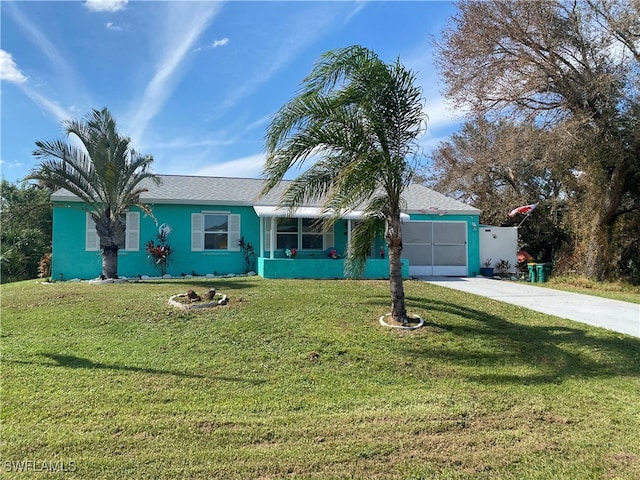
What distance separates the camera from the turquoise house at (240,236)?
14.9 m

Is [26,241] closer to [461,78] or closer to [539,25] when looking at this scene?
[461,78]

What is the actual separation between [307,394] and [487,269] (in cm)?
1504

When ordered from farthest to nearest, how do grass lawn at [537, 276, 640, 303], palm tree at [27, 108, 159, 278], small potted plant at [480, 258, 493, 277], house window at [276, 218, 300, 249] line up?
1. small potted plant at [480, 258, 493, 277]
2. house window at [276, 218, 300, 249]
3. grass lawn at [537, 276, 640, 303]
4. palm tree at [27, 108, 159, 278]

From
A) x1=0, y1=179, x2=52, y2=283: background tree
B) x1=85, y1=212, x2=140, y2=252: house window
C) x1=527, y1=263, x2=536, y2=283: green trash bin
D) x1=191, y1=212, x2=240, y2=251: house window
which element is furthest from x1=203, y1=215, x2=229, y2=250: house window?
x1=527, y1=263, x2=536, y2=283: green trash bin

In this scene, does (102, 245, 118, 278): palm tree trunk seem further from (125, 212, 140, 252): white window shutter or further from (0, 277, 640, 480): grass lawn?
(0, 277, 640, 480): grass lawn

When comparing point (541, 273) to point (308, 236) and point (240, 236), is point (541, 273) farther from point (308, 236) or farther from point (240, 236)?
point (240, 236)

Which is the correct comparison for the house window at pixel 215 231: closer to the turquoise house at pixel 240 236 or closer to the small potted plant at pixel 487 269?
the turquoise house at pixel 240 236

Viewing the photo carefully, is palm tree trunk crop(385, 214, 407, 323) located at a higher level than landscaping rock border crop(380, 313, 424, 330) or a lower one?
higher

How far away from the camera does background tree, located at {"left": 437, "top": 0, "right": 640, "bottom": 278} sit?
15219mm

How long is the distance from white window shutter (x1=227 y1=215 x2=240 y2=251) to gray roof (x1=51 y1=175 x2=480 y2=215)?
2.27ft

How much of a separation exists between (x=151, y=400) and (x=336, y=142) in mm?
4930

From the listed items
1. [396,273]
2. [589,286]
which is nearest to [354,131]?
[396,273]

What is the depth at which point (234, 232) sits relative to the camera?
16344mm

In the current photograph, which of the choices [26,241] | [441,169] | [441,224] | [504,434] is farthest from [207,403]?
[441,169]
